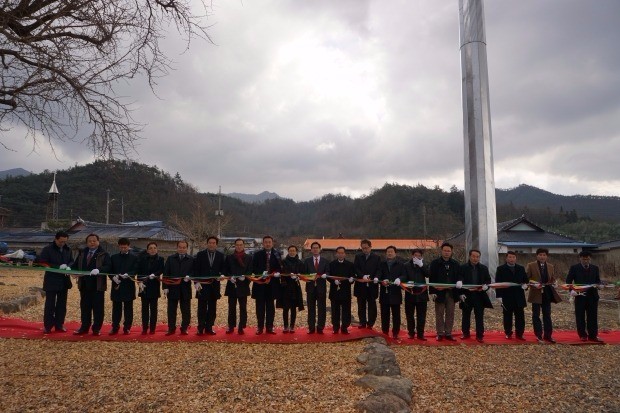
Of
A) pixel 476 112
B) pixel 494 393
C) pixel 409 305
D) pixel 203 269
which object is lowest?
pixel 494 393

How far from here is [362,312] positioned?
8.69 metres

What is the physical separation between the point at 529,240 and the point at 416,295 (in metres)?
23.9

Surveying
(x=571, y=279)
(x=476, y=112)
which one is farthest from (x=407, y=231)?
(x=571, y=279)

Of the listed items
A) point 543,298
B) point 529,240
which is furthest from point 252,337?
point 529,240

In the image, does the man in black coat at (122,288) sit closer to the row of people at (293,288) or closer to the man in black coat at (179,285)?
the row of people at (293,288)

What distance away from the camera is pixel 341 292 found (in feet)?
27.5

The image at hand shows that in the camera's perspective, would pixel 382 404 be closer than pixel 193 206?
Yes

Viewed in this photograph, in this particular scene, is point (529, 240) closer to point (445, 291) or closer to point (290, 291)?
point (445, 291)

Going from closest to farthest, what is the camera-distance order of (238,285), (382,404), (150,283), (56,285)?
(382,404) → (56,285) → (150,283) → (238,285)

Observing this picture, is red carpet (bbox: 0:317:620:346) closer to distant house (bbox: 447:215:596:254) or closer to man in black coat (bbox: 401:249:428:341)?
man in black coat (bbox: 401:249:428:341)

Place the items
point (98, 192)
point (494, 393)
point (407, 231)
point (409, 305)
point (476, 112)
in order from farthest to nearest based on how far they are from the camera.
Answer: point (98, 192) < point (407, 231) < point (476, 112) < point (409, 305) < point (494, 393)

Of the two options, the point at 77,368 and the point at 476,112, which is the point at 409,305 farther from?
the point at 476,112

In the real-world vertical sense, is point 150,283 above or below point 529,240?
below

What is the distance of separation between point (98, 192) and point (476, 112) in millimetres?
52328
